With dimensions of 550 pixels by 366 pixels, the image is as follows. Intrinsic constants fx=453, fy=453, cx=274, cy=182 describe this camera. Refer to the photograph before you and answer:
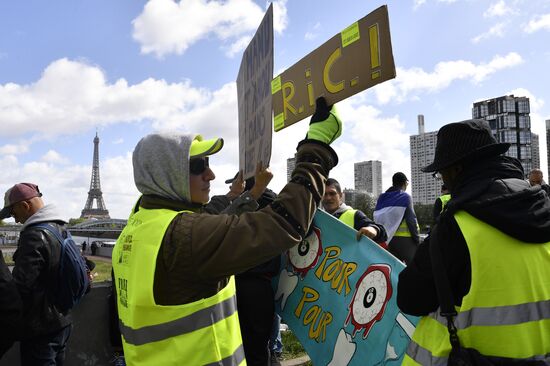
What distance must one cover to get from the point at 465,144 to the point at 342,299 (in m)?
1.78

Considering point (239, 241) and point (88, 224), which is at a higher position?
point (239, 241)

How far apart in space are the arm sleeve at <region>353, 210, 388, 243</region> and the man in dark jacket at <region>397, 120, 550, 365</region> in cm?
205

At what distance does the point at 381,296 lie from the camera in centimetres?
308

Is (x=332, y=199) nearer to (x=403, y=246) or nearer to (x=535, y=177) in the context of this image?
(x=403, y=246)

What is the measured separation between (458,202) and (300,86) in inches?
47.5

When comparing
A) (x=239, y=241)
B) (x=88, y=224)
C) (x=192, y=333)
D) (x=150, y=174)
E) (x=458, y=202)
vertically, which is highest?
(x=150, y=174)

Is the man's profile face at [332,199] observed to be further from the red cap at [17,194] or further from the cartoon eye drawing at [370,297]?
the red cap at [17,194]

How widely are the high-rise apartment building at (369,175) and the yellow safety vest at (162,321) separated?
86.1m

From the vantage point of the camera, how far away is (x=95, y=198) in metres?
91.4

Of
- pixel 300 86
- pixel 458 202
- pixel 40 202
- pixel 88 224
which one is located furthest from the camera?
pixel 88 224

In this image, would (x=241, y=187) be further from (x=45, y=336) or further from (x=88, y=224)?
(x=88, y=224)

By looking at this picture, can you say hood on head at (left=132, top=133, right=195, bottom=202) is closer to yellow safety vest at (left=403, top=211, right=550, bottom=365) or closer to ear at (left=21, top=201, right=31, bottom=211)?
yellow safety vest at (left=403, top=211, right=550, bottom=365)

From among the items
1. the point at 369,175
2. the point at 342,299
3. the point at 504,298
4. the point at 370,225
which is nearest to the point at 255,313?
the point at 342,299

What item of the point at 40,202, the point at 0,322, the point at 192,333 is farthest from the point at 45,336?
the point at 192,333
